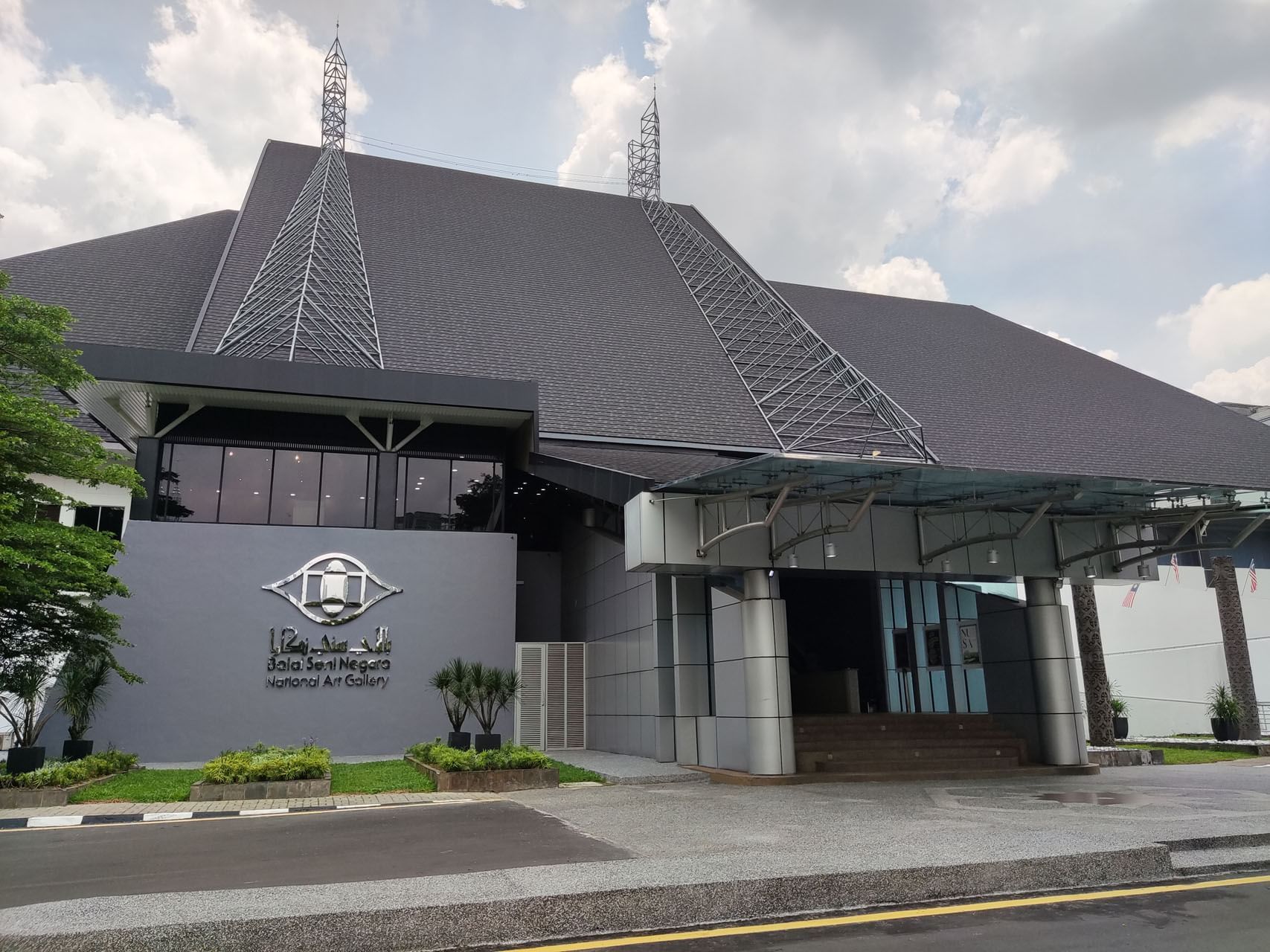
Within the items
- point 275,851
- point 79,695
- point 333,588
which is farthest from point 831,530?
point 79,695

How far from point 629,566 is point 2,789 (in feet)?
34.9

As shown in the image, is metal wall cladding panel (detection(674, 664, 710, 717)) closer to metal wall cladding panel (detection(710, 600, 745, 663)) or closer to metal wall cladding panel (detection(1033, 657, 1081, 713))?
metal wall cladding panel (detection(710, 600, 745, 663))

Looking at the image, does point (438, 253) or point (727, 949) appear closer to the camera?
point (727, 949)

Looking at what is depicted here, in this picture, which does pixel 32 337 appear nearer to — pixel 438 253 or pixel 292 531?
pixel 292 531

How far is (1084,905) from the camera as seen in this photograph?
711cm

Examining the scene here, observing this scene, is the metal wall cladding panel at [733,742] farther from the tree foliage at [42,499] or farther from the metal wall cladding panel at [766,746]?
the tree foliage at [42,499]

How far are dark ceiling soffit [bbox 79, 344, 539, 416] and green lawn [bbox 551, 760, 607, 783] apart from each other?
29.2 feet

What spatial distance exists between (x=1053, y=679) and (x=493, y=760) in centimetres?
1190

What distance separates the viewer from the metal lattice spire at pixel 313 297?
2364 centimetres

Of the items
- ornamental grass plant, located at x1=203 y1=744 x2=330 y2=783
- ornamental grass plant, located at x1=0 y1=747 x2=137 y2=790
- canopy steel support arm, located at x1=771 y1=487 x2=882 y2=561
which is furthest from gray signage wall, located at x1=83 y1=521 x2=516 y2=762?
canopy steel support arm, located at x1=771 y1=487 x2=882 y2=561

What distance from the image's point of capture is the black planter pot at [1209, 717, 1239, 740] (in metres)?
26.0

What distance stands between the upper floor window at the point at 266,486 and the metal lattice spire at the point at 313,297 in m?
2.78

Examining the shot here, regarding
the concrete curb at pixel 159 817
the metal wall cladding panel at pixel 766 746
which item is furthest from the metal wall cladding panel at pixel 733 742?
the concrete curb at pixel 159 817

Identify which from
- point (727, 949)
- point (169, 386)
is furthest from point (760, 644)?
point (169, 386)
